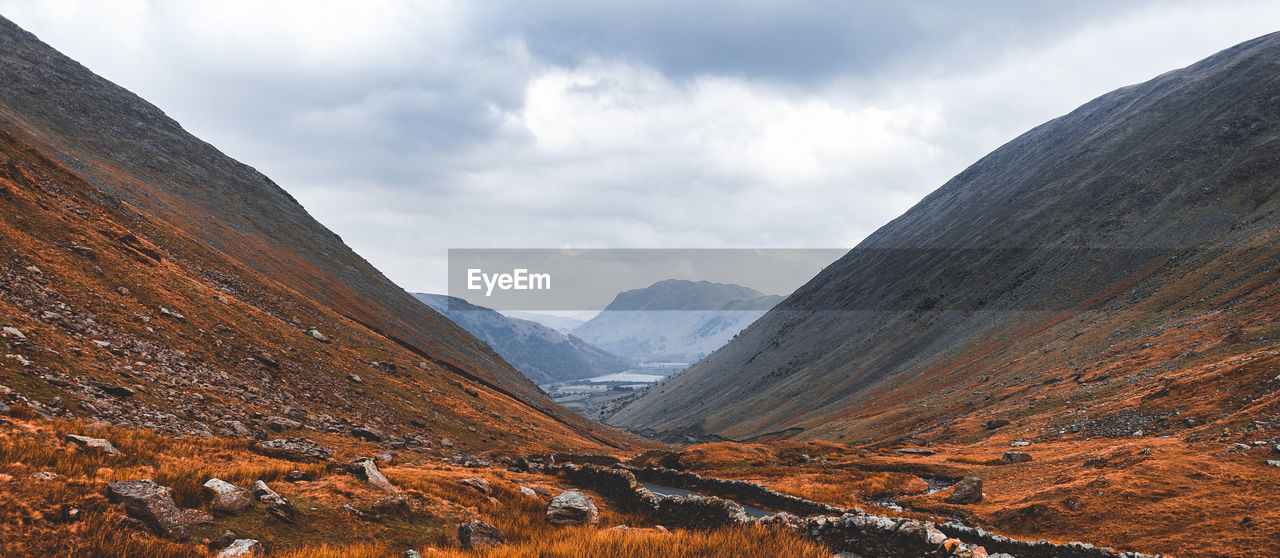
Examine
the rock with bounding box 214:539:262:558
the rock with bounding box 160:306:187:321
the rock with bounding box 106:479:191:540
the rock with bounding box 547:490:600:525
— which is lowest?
the rock with bounding box 547:490:600:525

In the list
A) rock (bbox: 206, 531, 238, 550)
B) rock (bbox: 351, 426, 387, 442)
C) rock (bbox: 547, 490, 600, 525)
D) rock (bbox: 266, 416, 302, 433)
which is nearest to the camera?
rock (bbox: 206, 531, 238, 550)

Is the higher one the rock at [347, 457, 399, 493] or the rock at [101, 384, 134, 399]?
the rock at [101, 384, 134, 399]

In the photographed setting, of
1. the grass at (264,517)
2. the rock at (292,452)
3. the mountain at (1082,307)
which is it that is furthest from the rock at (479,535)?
the mountain at (1082,307)

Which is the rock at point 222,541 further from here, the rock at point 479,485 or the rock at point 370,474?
the rock at point 479,485

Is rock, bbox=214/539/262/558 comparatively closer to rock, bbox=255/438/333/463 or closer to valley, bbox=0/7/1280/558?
valley, bbox=0/7/1280/558

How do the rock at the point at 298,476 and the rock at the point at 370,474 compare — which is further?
the rock at the point at 370,474

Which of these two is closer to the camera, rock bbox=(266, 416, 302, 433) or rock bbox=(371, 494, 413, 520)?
rock bbox=(371, 494, 413, 520)

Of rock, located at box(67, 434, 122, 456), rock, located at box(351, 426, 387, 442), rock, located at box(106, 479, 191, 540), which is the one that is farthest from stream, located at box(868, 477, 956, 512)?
rock, located at box(67, 434, 122, 456)

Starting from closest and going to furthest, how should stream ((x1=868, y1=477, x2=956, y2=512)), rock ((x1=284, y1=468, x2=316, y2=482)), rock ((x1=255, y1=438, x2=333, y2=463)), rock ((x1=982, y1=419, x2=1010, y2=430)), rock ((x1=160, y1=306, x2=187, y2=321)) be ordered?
rock ((x1=284, y1=468, x2=316, y2=482)), rock ((x1=255, y1=438, x2=333, y2=463)), stream ((x1=868, y1=477, x2=956, y2=512)), rock ((x1=160, y1=306, x2=187, y2=321)), rock ((x1=982, y1=419, x2=1010, y2=430))
